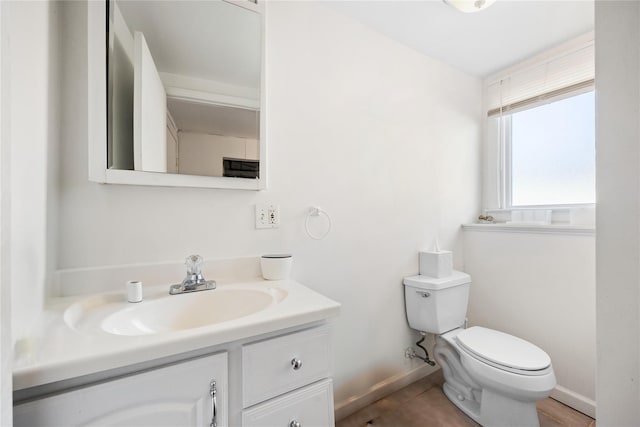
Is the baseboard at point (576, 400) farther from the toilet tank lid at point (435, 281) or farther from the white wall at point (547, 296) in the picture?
the toilet tank lid at point (435, 281)

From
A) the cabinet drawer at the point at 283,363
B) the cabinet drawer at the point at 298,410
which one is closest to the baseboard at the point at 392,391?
the cabinet drawer at the point at 298,410

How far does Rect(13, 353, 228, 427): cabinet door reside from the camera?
0.52m

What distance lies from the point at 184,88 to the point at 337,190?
83 cm

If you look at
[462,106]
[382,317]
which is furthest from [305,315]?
[462,106]

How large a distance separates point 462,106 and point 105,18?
6.88 feet

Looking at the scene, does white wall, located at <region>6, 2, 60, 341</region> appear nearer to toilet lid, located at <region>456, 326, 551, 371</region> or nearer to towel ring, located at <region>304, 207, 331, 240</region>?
towel ring, located at <region>304, 207, 331, 240</region>

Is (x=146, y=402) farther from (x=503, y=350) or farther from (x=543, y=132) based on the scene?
(x=543, y=132)

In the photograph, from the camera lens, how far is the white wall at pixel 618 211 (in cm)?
46

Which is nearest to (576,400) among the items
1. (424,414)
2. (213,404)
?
(424,414)

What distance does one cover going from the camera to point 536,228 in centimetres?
169

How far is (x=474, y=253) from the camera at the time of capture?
2.01 metres

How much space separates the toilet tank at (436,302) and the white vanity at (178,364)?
93 cm

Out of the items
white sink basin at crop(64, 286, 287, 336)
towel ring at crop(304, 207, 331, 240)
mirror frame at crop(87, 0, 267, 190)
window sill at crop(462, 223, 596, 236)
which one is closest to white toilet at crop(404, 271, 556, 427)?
window sill at crop(462, 223, 596, 236)

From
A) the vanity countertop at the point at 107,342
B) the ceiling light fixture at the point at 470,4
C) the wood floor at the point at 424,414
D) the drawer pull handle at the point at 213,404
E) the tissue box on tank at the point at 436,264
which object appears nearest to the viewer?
the vanity countertop at the point at 107,342
